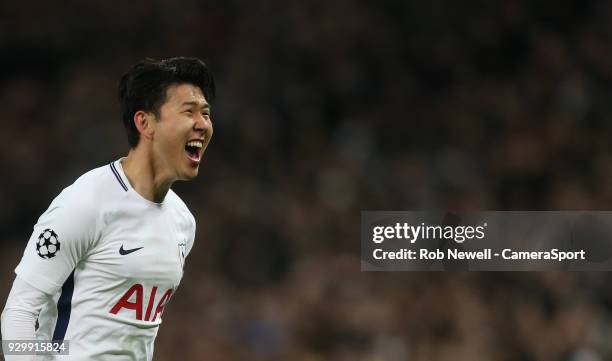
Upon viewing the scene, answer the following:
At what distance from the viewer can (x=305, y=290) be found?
663 centimetres

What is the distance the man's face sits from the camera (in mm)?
2908

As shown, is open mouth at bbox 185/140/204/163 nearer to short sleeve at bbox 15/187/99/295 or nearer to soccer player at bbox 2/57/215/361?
soccer player at bbox 2/57/215/361

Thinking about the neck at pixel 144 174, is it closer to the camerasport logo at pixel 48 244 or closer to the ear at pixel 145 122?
the ear at pixel 145 122

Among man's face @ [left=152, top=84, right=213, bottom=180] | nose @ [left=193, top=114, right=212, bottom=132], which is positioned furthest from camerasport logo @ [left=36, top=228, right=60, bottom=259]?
nose @ [left=193, top=114, right=212, bottom=132]

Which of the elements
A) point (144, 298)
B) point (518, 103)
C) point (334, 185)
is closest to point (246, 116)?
point (334, 185)

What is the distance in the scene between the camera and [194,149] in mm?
2971

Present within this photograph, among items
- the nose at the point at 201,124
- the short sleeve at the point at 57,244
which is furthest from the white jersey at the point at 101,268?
the nose at the point at 201,124

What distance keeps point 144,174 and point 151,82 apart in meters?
0.28

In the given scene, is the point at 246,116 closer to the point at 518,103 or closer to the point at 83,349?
the point at 518,103

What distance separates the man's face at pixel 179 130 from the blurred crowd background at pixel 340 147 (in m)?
3.39

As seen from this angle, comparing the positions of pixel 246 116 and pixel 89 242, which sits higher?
pixel 246 116

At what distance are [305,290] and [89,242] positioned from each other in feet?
13.1

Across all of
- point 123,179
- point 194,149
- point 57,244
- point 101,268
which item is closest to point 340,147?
point 194,149

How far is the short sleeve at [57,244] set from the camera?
2637 mm
